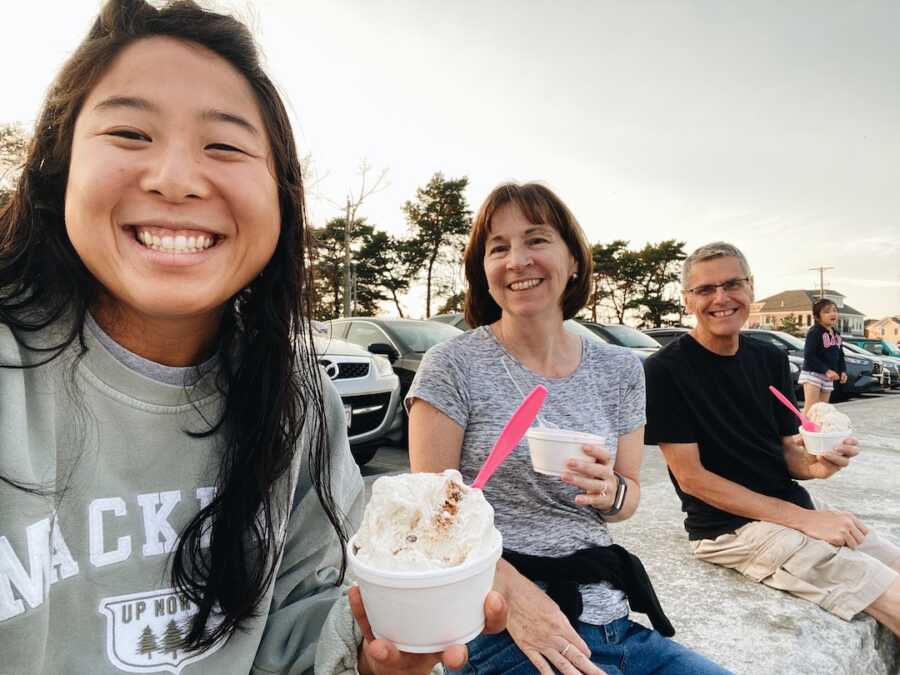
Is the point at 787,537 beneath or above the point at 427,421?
beneath

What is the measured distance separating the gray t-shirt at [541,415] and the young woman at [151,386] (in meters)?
0.60

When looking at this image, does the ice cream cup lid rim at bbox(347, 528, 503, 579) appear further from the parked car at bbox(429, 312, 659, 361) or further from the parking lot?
the parked car at bbox(429, 312, 659, 361)

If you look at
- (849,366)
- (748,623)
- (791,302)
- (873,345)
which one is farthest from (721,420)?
(791,302)

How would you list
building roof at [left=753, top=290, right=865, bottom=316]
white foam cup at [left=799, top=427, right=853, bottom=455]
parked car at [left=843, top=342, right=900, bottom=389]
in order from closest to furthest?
white foam cup at [left=799, top=427, right=853, bottom=455]
parked car at [left=843, top=342, right=900, bottom=389]
building roof at [left=753, top=290, right=865, bottom=316]

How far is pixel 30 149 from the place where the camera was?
1193 mm

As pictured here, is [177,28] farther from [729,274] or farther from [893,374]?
[893,374]

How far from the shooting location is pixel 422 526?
3.52 feet

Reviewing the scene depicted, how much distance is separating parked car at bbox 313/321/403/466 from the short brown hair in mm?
3013

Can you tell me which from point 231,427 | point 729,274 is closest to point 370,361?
point 729,274

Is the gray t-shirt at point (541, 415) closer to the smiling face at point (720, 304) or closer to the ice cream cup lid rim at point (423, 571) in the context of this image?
the ice cream cup lid rim at point (423, 571)

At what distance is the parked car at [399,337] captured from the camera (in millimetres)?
6523

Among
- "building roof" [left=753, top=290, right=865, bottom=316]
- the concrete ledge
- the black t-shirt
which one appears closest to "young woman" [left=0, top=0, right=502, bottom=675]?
the concrete ledge

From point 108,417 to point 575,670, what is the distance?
3.99ft

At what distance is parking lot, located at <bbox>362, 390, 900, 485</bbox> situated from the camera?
16.3 feet
